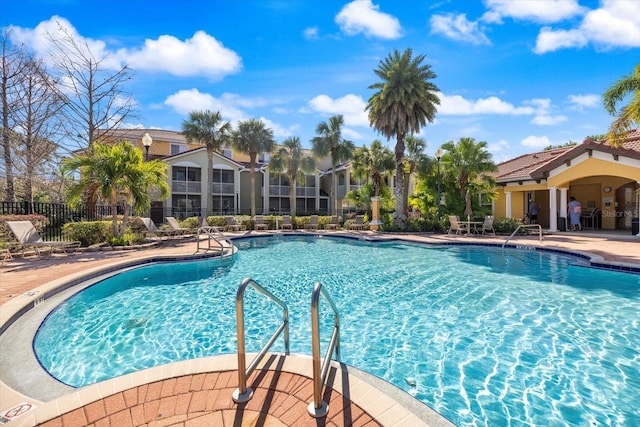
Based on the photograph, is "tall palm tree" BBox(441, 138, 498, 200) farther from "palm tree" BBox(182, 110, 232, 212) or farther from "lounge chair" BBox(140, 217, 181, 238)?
"lounge chair" BBox(140, 217, 181, 238)

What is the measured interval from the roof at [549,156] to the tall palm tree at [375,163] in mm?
7694

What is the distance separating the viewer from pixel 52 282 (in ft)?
23.6

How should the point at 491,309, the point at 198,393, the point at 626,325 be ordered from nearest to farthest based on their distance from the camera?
the point at 198,393, the point at 626,325, the point at 491,309

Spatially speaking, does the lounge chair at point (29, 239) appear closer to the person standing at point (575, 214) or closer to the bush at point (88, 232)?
the bush at point (88, 232)

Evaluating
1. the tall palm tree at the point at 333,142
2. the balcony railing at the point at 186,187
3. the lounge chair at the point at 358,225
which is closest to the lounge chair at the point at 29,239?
the lounge chair at the point at 358,225

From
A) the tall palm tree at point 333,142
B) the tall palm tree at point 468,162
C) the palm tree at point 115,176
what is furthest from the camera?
the tall palm tree at point 333,142

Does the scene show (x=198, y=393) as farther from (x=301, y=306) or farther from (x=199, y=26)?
(x=199, y=26)

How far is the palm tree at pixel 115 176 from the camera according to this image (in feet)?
42.8

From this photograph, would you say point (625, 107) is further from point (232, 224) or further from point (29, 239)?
point (29, 239)

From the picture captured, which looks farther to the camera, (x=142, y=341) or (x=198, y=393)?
(x=142, y=341)

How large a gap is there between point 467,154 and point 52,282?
66.2 ft

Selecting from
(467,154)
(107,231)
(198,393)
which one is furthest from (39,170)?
(467,154)

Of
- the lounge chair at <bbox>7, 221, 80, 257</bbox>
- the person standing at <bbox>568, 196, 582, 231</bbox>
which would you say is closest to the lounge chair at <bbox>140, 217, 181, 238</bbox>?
the lounge chair at <bbox>7, 221, 80, 257</bbox>

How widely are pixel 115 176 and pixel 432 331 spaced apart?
13098 millimetres
